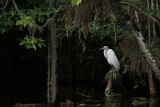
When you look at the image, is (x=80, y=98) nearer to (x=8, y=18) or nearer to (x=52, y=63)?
(x=52, y=63)

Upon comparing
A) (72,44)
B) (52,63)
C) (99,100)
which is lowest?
(99,100)

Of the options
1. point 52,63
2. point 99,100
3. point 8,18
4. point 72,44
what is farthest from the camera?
point 72,44

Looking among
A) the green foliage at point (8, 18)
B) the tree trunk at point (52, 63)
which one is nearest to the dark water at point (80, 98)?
the tree trunk at point (52, 63)

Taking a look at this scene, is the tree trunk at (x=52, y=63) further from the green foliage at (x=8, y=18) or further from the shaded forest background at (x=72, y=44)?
the green foliage at (x=8, y=18)

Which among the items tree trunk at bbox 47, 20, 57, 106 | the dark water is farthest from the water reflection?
tree trunk at bbox 47, 20, 57, 106

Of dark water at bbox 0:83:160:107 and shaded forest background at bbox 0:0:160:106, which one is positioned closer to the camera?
shaded forest background at bbox 0:0:160:106

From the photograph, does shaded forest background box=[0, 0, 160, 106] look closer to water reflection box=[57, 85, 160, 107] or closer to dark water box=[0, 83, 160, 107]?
dark water box=[0, 83, 160, 107]

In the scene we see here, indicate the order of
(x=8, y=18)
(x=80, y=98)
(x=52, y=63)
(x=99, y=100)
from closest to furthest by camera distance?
(x=8, y=18) < (x=52, y=63) < (x=99, y=100) < (x=80, y=98)

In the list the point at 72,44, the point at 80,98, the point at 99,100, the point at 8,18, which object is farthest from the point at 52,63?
Result: the point at 72,44

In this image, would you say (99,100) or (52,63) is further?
(99,100)

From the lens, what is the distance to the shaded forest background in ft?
24.7

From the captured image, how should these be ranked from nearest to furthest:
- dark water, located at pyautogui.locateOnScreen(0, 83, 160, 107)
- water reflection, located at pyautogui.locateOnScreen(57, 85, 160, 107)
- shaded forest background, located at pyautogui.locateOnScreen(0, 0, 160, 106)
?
shaded forest background, located at pyautogui.locateOnScreen(0, 0, 160, 106)
water reflection, located at pyautogui.locateOnScreen(57, 85, 160, 107)
dark water, located at pyautogui.locateOnScreen(0, 83, 160, 107)

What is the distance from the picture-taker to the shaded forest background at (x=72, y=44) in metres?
7.54

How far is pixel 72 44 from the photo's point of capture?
1527cm
